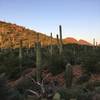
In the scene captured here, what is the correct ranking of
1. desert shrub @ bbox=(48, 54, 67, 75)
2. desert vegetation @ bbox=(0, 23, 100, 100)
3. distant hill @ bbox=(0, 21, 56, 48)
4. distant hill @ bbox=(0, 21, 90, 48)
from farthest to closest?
distant hill @ bbox=(0, 21, 56, 48)
distant hill @ bbox=(0, 21, 90, 48)
desert shrub @ bbox=(48, 54, 67, 75)
desert vegetation @ bbox=(0, 23, 100, 100)

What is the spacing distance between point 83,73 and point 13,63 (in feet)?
27.1

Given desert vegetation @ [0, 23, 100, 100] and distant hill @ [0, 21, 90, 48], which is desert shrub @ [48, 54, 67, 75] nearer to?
desert vegetation @ [0, 23, 100, 100]

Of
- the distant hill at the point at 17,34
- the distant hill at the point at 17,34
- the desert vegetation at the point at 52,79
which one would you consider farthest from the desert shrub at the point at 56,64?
the distant hill at the point at 17,34

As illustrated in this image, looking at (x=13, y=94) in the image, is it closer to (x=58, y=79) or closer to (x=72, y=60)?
(x=58, y=79)

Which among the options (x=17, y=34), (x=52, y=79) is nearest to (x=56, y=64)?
(x=52, y=79)

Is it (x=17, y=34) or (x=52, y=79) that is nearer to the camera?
(x=52, y=79)

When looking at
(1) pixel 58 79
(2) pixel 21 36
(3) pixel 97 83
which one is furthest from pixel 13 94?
(2) pixel 21 36

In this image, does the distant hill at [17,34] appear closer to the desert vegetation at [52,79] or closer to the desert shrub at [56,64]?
the desert vegetation at [52,79]

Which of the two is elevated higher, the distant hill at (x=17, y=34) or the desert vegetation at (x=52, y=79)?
the distant hill at (x=17, y=34)

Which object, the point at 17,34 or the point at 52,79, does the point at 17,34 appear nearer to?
the point at 17,34

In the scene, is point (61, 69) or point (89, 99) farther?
point (61, 69)

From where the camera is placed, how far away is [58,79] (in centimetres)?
2430

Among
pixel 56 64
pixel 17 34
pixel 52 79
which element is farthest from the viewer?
pixel 17 34

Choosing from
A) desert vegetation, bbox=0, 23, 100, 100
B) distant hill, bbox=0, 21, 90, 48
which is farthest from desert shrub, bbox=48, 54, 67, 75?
distant hill, bbox=0, 21, 90, 48
